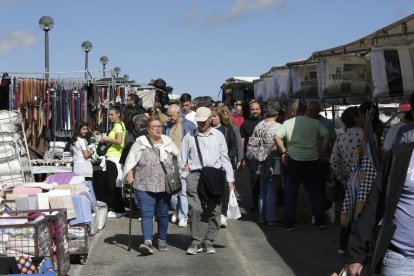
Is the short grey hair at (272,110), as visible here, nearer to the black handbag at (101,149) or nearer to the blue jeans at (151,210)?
the black handbag at (101,149)

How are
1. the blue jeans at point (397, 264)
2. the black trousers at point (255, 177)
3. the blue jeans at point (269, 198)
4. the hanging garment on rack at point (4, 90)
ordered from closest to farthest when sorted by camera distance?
the blue jeans at point (397, 264)
the blue jeans at point (269, 198)
the black trousers at point (255, 177)
the hanging garment on rack at point (4, 90)

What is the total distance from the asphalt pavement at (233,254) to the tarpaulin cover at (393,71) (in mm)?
2060

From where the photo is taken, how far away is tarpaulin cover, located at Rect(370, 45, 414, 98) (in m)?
8.29

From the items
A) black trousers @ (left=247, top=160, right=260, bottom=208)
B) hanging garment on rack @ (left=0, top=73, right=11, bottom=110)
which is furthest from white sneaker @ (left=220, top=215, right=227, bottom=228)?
hanging garment on rack @ (left=0, top=73, right=11, bottom=110)

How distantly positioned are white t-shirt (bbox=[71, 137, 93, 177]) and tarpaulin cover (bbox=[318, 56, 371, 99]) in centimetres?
391

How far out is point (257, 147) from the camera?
12.0 m

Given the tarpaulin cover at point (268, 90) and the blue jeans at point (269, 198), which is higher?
the tarpaulin cover at point (268, 90)

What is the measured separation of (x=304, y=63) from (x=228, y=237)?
3.83 metres

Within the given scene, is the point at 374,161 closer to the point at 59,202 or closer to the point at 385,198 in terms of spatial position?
the point at 385,198

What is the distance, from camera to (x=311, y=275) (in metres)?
8.25

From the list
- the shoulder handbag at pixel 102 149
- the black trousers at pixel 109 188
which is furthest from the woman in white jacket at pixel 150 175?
the shoulder handbag at pixel 102 149

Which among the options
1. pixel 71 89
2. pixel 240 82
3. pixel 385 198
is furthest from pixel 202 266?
pixel 240 82

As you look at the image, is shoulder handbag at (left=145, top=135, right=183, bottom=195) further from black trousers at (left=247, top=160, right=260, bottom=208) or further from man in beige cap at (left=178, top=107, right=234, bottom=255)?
black trousers at (left=247, top=160, right=260, bottom=208)

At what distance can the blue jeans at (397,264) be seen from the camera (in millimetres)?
4172
